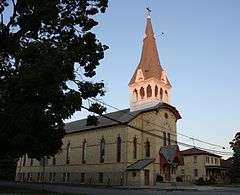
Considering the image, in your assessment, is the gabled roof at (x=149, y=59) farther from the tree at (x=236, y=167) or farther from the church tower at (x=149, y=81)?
the tree at (x=236, y=167)

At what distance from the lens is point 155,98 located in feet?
196

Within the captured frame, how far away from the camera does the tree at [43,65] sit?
74.7 ft

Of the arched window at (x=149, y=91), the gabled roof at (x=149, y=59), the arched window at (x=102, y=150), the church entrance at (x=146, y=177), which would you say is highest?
the gabled roof at (x=149, y=59)

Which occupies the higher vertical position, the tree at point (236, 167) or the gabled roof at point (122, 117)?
the gabled roof at point (122, 117)

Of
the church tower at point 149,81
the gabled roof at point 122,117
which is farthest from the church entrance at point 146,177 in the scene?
the church tower at point 149,81

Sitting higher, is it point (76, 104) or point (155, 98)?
point (155, 98)

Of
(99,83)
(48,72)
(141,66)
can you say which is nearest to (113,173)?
(141,66)

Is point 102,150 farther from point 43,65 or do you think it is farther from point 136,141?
point 43,65

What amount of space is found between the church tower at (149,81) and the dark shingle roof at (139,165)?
9.89 meters

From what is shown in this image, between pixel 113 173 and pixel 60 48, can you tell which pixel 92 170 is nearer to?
pixel 113 173

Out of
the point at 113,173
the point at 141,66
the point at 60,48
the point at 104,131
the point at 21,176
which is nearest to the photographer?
the point at 60,48

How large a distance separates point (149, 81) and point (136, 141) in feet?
35.4

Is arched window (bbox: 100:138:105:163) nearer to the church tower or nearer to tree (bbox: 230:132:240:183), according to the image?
the church tower

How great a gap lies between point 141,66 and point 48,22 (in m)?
38.6
